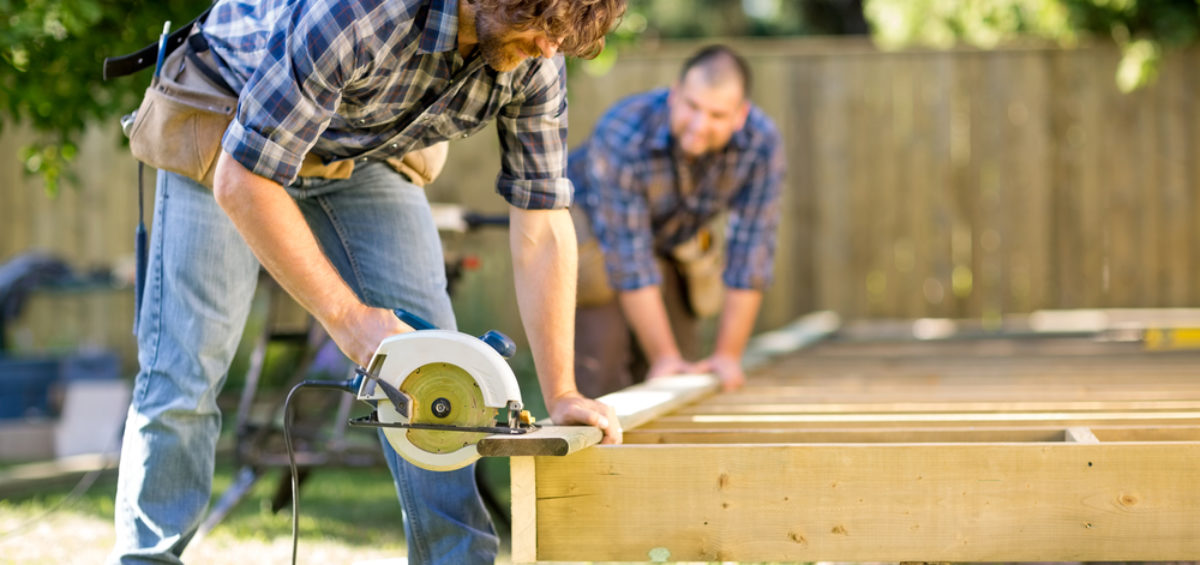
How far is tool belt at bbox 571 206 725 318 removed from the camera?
13.8 feet

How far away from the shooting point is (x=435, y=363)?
71.4 inches

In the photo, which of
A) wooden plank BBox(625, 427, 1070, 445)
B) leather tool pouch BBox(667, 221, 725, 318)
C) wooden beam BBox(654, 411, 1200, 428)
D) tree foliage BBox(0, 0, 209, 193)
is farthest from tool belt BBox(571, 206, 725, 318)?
wooden plank BBox(625, 427, 1070, 445)

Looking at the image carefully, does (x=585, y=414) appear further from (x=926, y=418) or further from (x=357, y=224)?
(x=926, y=418)

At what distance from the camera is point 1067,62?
7223 mm

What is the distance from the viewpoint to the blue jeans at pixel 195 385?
214 centimetres

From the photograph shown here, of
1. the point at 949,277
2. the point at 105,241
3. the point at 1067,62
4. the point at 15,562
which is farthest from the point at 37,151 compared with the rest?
the point at 1067,62

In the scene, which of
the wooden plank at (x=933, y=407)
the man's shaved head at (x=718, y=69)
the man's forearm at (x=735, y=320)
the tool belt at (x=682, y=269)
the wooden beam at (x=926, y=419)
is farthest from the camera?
the tool belt at (x=682, y=269)

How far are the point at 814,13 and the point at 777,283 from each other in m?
10.1

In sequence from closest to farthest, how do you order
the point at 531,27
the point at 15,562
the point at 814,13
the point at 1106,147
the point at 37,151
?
the point at 531,27
the point at 15,562
the point at 37,151
the point at 1106,147
the point at 814,13

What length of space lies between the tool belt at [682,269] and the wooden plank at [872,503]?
2.05 meters

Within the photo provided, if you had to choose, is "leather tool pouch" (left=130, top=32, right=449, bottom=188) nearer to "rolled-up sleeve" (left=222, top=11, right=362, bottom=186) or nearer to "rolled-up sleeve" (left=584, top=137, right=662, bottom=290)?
"rolled-up sleeve" (left=222, top=11, right=362, bottom=186)

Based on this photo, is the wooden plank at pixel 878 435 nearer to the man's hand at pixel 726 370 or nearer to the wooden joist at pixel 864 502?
the wooden joist at pixel 864 502

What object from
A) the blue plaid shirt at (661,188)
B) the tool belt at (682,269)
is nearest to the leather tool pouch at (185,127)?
the blue plaid shirt at (661,188)

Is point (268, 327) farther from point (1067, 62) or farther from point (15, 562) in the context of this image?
point (1067, 62)
